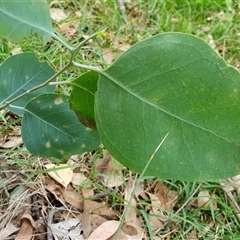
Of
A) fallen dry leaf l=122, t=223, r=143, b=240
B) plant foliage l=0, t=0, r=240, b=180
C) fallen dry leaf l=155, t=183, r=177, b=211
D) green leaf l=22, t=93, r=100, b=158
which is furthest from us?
fallen dry leaf l=155, t=183, r=177, b=211

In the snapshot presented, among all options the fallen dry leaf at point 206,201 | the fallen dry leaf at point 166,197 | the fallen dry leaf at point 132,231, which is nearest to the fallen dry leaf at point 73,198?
the fallen dry leaf at point 132,231

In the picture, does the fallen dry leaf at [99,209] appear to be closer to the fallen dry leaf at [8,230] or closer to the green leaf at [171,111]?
the fallen dry leaf at [8,230]

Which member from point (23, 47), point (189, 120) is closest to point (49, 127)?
point (189, 120)

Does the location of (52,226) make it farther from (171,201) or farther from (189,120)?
(189,120)

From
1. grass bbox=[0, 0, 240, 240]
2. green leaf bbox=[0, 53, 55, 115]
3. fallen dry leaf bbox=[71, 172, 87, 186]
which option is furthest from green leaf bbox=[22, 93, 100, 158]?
fallen dry leaf bbox=[71, 172, 87, 186]

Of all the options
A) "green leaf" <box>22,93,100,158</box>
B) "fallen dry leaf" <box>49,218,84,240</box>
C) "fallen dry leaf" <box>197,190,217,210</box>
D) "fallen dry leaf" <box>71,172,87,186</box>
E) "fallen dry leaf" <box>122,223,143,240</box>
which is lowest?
"fallen dry leaf" <box>197,190,217,210</box>

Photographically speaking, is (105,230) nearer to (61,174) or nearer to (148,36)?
(61,174)

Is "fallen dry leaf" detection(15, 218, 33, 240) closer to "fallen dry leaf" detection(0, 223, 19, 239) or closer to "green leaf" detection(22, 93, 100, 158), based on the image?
"fallen dry leaf" detection(0, 223, 19, 239)
